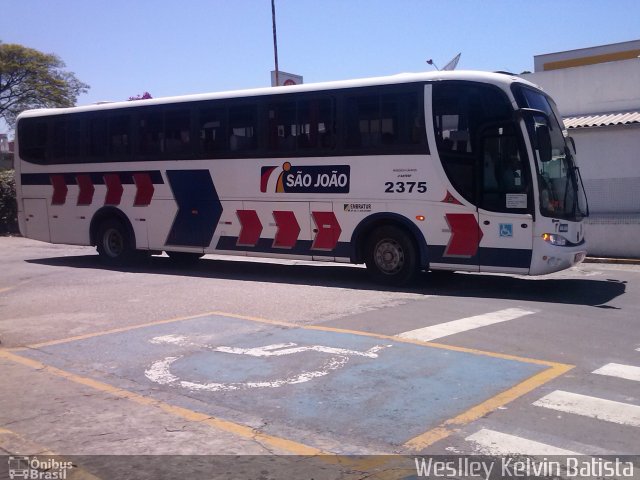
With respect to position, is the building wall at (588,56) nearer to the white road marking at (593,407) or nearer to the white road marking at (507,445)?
the white road marking at (593,407)

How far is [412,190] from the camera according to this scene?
12.1 m

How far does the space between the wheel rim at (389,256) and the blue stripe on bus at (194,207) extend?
365 cm

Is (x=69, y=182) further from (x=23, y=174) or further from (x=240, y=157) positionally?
(x=240, y=157)

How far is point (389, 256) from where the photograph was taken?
12.6 meters

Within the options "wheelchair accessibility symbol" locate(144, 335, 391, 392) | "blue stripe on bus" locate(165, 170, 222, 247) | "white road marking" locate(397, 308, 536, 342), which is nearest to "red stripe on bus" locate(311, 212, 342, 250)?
"blue stripe on bus" locate(165, 170, 222, 247)

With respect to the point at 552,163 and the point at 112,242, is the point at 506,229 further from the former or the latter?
the point at 112,242

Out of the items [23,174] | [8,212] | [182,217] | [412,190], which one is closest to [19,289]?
[182,217]

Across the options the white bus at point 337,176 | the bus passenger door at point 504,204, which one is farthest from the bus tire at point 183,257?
the bus passenger door at point 504,204

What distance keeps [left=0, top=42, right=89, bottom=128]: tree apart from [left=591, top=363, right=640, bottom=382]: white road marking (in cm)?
4221

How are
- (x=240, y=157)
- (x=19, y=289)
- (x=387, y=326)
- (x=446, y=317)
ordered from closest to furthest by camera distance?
(x=387, y=326) → (x=446, y=317) → (x=19, y=289) → (x=240, y=157)

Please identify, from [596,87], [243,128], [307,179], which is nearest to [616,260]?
[596,87]

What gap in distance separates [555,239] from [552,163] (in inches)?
50.8

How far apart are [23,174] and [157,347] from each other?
11317 millimetres

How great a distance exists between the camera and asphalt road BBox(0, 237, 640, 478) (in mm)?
5203
